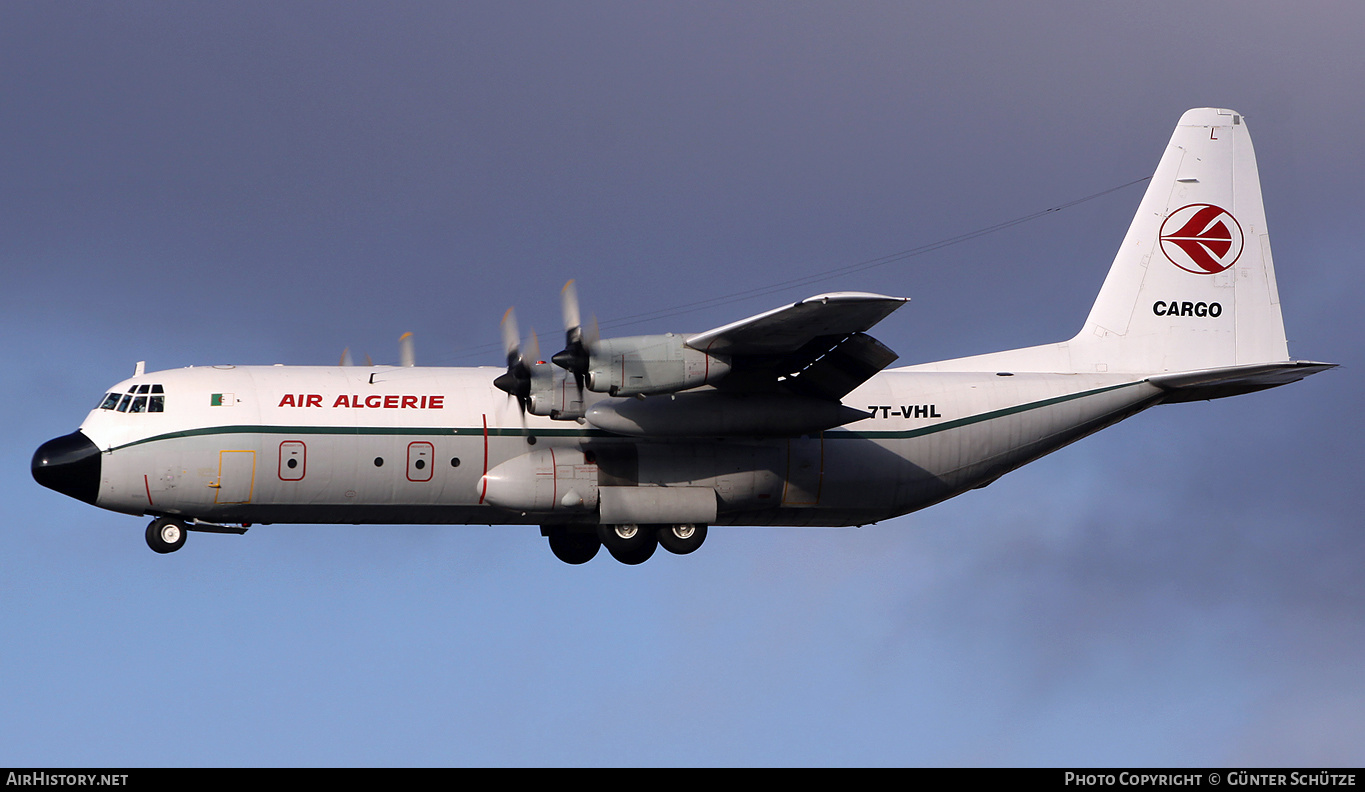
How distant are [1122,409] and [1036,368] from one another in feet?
5.21

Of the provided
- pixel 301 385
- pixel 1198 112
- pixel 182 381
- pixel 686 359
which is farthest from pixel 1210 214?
pixel 182 381

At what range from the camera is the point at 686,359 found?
21.9 metres

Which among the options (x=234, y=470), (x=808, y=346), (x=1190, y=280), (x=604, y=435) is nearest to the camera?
(x=808, y=346)

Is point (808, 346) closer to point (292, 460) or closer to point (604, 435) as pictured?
point (604, 435)

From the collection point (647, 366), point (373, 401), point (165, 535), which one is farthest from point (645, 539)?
point (165, 535)

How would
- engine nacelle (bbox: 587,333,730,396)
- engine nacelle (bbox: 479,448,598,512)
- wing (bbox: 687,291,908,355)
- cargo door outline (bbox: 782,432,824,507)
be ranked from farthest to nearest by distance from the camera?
cargo door outline (bbox: 782,432,824,507), engine nacelle (bbox: 479,448,598,512), engine nacelle (bbox: 587,333,730,396), wing (bbox: 687,291,908,355)

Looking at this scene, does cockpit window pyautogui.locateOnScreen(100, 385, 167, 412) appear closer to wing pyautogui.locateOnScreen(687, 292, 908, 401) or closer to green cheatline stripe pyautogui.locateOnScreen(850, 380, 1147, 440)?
wing pyautogui.locateOnScreen(687, 292, 908, 401)

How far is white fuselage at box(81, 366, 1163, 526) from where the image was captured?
23344 millimetres

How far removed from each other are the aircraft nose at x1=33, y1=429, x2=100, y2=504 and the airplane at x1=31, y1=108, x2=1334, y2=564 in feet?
0.10

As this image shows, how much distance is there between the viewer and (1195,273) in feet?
91.5

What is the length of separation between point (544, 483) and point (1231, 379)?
11252 mm

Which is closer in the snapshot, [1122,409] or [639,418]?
[639,418]

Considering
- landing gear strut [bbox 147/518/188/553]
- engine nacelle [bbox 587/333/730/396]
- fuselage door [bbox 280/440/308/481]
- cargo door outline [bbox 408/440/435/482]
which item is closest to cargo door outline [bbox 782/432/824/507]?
engine nacelle [bbox 587/333/730/396]
